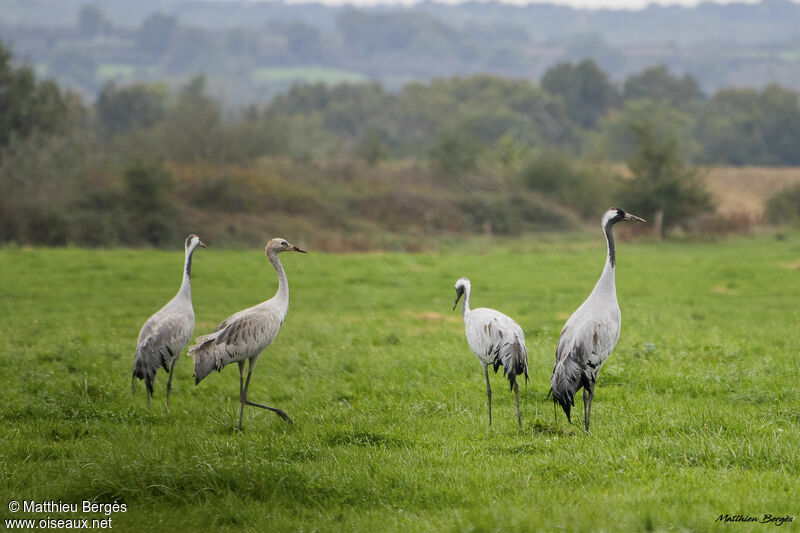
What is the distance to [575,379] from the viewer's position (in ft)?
30.2

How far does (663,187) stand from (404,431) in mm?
45412

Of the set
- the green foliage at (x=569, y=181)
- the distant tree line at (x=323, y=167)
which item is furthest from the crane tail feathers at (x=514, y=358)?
the green foliage at (x=569, y=181)

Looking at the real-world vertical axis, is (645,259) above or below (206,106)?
below

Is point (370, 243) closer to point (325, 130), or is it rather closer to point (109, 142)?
point (109, 142)

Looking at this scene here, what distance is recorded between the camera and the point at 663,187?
50.9 metres

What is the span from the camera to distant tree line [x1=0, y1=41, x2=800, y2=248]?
4806 centimetres

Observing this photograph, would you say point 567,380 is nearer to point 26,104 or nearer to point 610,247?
point 610,247

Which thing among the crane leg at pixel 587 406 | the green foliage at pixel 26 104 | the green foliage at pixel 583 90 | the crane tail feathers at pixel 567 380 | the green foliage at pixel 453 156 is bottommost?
the crane leg at pixel 587 406

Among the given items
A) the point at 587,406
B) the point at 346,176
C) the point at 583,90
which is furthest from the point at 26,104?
the point at 583,90

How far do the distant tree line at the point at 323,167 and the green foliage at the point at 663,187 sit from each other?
0.09 m

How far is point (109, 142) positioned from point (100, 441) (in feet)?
260

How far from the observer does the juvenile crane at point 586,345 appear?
918 centimetres

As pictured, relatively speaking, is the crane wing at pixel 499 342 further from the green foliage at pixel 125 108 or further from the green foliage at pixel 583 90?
the green foliage at pixel 583 90

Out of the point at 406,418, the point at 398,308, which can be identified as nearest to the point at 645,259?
the point at 398,308
